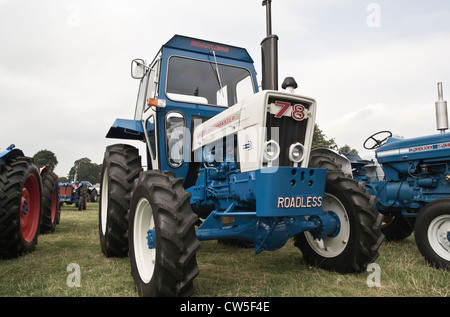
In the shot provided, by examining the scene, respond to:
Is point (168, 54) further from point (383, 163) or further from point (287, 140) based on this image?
point (383, 163)

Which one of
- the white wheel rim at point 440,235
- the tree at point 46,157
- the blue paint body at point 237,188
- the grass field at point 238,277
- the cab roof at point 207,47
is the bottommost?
Answer: the grass field at point 238,277

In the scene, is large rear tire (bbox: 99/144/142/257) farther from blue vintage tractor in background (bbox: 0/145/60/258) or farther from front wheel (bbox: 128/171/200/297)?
blue vintage tractor in background (bbox: 0/145/60/258)

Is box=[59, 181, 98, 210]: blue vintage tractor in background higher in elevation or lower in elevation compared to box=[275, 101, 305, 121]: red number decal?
lower

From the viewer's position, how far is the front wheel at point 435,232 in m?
3.81

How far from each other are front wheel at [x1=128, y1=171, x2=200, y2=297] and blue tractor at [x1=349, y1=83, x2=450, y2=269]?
113 inches

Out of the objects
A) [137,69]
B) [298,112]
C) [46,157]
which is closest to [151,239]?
[298,112]

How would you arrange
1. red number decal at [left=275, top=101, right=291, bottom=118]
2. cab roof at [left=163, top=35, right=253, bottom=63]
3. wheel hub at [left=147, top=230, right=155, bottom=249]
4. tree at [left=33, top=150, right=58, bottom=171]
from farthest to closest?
1. tree at [left=33, top=150, right=58, bottom=171]
2. cab roof at [left=163, top=35, right=253, bottom=63]
3. red number decal at [left=275, top=101, right=291, bottom=118]
4. wheel hub at [left=147, top=230, right=155, bottom=249]

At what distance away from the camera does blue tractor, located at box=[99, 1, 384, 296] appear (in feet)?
9.04

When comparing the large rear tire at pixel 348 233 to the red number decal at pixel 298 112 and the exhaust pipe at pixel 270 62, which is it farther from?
the exhaust pipe at pixel 270 62

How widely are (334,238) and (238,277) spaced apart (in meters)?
1.07

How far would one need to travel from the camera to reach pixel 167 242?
2537mm

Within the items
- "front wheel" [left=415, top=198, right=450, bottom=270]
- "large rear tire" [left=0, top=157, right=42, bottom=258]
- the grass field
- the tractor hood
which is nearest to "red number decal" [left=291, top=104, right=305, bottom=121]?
the grass field

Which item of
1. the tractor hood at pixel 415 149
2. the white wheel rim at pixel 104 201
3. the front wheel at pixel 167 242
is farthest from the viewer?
the white wheel rim at pixel 104 201

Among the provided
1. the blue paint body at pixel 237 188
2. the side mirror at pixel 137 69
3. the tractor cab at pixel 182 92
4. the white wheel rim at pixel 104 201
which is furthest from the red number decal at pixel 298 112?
the white wheel rim at pixel 104 201
